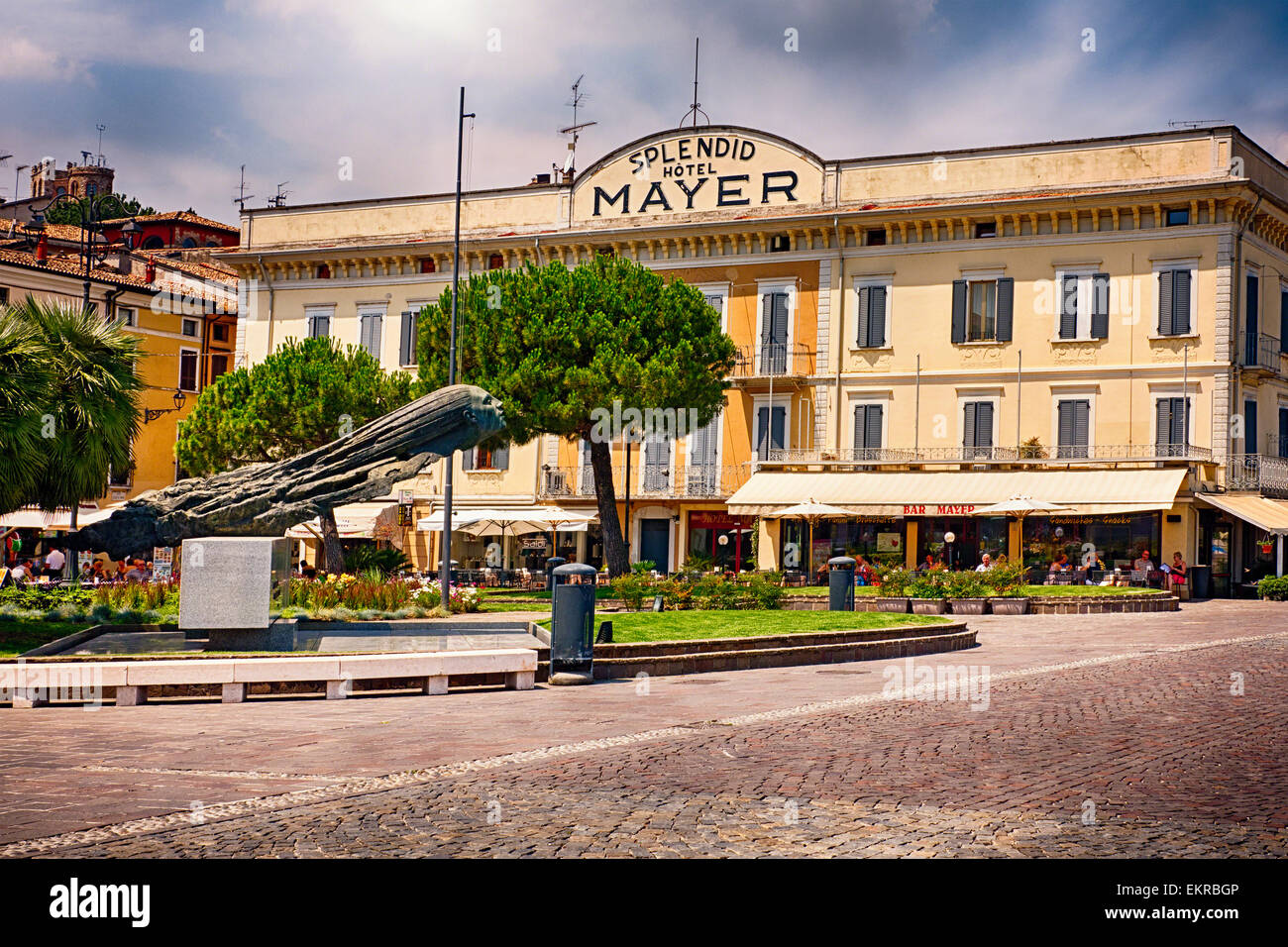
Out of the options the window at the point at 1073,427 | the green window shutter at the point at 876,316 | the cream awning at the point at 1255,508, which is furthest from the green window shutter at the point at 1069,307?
the cream awning at the point at 1255,508

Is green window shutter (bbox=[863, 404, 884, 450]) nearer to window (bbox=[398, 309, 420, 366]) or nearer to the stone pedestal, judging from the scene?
window (bbox=[398, 309, 420, 366])

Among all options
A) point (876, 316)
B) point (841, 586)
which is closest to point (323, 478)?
point (841, 586)

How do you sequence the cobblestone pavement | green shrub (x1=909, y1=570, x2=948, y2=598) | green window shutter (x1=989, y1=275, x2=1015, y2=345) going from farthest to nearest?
green window shutter (x1=989, y1=275, x2=1015, y2=345), green shrub (x1=909, y1=570, x2=948, y2=598), the cobblestone pavement

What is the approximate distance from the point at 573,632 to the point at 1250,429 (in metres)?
30.6

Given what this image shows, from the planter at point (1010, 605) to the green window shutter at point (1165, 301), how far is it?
13.6 m

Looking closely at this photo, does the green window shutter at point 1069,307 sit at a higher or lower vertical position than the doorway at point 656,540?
higher

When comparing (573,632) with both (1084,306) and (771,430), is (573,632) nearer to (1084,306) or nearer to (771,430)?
(1084,306)

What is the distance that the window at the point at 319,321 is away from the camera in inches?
2076

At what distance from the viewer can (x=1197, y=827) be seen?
7.54 metres

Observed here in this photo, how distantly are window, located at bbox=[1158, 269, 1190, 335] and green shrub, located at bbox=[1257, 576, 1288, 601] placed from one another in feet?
26.5

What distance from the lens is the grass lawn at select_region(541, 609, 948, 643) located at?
760 inches

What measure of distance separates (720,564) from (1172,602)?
57.2 feet

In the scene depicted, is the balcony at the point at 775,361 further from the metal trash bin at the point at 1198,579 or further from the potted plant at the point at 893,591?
the metal trash bin at the point at 1198,579

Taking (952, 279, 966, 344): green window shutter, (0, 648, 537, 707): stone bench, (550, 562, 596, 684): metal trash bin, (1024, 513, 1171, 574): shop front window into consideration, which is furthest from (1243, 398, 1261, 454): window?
(0, 648, 537, 707): stone bench
